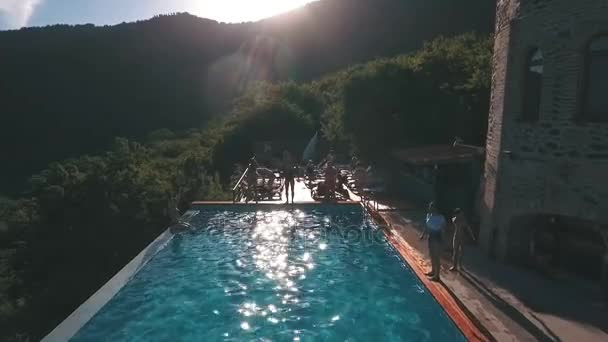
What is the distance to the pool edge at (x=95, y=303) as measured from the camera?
7.27 meters

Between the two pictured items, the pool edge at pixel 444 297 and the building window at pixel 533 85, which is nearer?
the pool edge at pixel 444 297

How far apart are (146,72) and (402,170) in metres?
77.6

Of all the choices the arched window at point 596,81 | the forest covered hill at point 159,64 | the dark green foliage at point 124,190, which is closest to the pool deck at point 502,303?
the arched window at point 596,81

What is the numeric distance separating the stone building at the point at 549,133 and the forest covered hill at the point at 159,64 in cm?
5369

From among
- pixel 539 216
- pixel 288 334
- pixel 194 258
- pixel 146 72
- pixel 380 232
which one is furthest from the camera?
pixel 146 72

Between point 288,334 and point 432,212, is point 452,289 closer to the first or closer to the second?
point 432,212

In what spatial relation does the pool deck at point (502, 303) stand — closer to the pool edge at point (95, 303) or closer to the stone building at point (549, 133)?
the pool edge at point (95, 303)

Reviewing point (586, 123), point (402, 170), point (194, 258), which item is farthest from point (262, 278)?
point (402, 170)

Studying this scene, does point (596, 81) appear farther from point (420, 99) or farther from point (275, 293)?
point (420, 99)

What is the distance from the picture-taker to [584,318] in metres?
6.91

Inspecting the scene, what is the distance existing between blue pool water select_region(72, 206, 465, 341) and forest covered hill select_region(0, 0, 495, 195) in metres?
53.8

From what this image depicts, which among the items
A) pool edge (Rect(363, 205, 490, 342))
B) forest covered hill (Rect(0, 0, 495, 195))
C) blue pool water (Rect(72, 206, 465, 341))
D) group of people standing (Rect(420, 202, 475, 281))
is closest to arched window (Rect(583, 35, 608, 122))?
group of people standing (Rect(420, 202, 475, 281))

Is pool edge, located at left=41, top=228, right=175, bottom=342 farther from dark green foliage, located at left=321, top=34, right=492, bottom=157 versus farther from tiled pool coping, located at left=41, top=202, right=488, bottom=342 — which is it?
dark green foliage, located at left=321, top=34, right=492, bottom=157

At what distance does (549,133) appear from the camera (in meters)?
8.71
